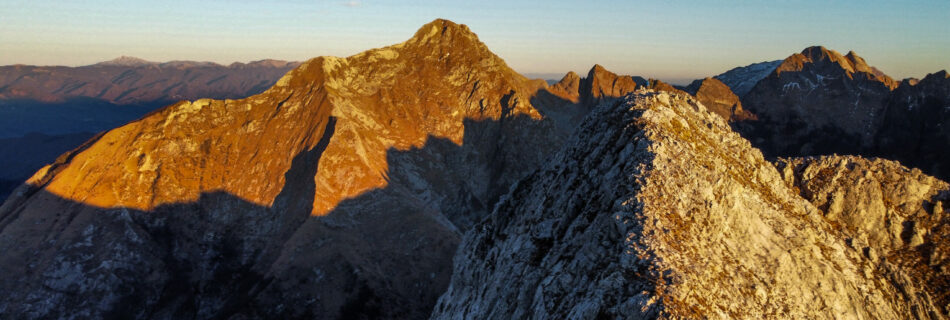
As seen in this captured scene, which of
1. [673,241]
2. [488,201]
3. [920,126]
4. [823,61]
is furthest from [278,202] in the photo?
[823,61]

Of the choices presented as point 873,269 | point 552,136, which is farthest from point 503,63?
point 873,269

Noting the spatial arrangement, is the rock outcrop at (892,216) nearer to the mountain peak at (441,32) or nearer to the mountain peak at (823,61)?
the mountain peak at (441,32)

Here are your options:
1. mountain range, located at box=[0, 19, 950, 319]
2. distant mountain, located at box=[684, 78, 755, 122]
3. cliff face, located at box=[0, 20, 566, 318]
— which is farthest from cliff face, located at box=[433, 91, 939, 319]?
distant mountain, located at box=[684, 78, 755, 122]

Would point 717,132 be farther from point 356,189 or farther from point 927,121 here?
point 927,121

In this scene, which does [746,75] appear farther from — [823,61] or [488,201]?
[488,201]

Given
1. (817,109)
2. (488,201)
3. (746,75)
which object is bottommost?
(488,201)

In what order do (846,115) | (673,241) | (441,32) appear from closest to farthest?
1. (673,241)
2. (441,32)
3. (846,115)

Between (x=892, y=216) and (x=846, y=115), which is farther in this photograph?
(x=846, y=115)
